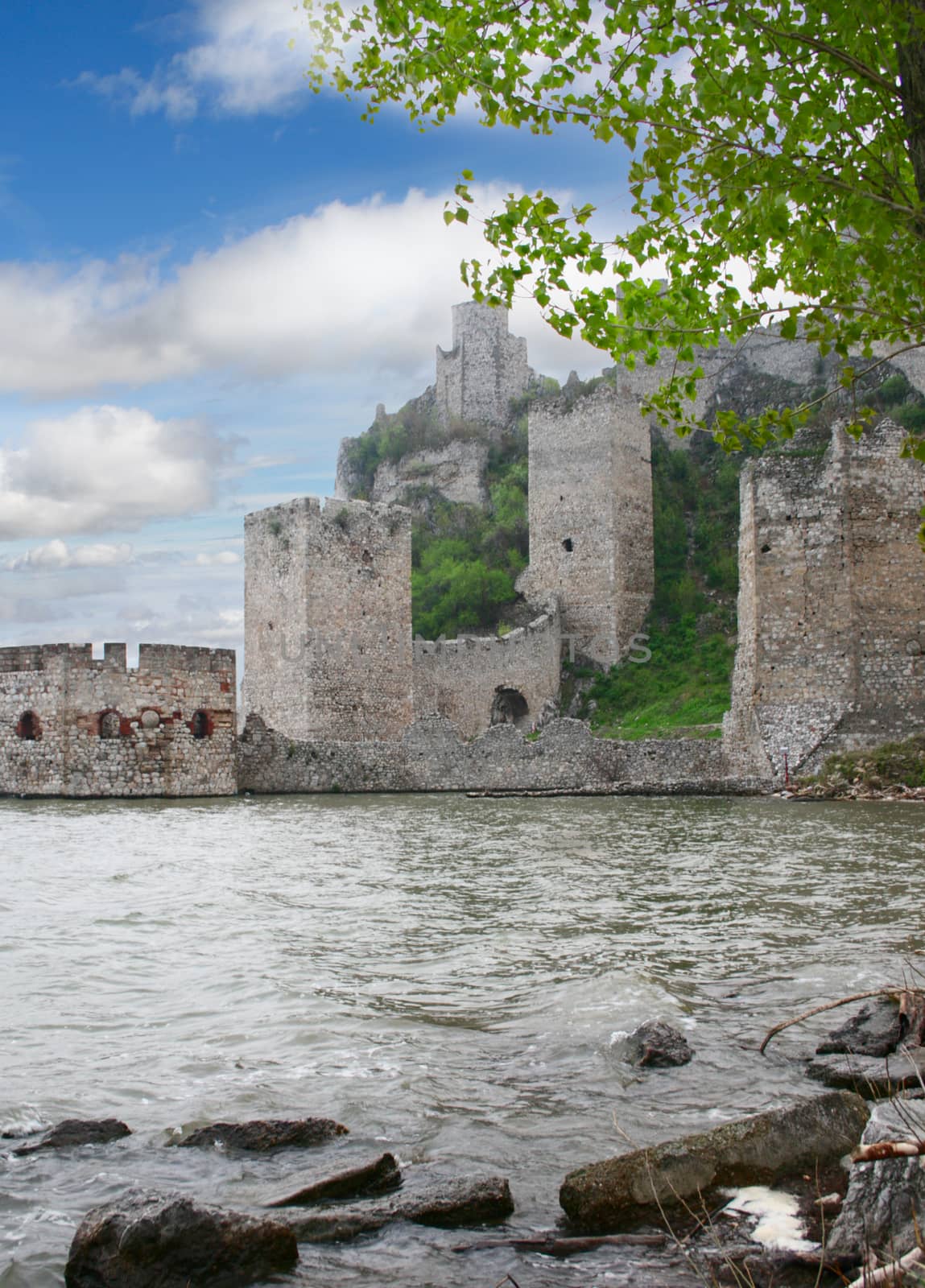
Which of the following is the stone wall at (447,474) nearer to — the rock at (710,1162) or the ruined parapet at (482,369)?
the ruined parapet at (482,369)

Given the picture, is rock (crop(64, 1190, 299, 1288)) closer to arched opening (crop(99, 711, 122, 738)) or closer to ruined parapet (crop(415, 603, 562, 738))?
arched opening (crop(99, 711, 122, 738))

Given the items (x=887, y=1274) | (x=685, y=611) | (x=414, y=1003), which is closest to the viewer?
(x=887, y=1274)

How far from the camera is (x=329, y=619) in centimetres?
2744

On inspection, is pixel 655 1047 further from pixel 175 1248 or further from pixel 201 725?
pixel 201 725

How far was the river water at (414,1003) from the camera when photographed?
12.1 ft

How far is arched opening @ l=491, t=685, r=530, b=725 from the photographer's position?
33.4 metres

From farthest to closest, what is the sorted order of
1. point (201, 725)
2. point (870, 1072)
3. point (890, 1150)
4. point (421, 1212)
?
point (201, 725) < point (870, 1072) < point (421, 1212) < point (890, 1150)

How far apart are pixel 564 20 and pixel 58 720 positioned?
17.3m

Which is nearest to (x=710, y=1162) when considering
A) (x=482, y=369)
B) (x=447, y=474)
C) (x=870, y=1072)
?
(x=870, y=1072)

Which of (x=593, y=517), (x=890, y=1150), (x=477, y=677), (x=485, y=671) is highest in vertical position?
(x=593, y=517)

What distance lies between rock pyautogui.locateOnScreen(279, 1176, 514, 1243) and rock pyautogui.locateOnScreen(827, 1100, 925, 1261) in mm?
968

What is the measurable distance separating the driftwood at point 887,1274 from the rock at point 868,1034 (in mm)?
2340

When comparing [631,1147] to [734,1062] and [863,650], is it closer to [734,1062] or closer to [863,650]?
[734,1062]

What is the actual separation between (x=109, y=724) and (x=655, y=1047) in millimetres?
17897
